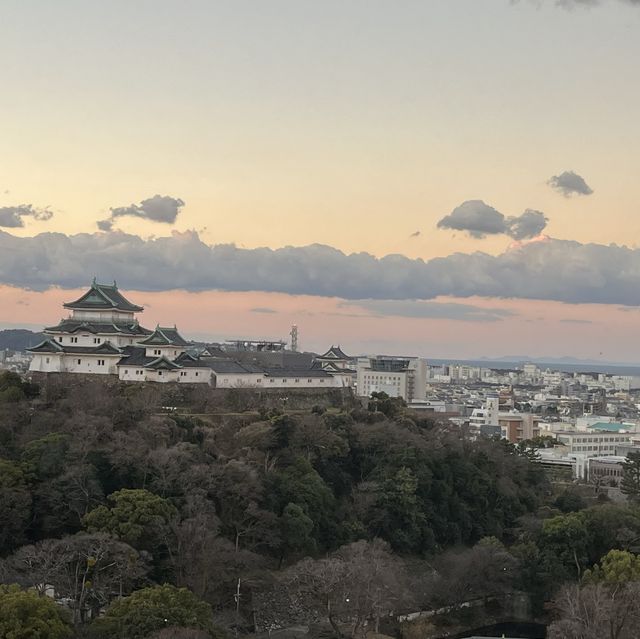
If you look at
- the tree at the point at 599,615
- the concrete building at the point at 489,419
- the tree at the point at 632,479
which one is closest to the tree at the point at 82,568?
the tree at the point at 599,615

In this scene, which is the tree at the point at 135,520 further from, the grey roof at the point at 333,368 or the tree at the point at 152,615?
the grey roof at the point at 333,368

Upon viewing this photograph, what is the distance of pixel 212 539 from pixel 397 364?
66.2 meters

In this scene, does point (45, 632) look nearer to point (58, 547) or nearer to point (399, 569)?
point (58, 547)

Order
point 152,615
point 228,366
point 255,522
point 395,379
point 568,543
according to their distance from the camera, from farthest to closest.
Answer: point 395,379 → point 228,366 → point 568,543 → point 255,522 → point 152,615

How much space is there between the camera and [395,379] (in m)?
87.1

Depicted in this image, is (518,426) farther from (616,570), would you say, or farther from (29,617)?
(29,617)

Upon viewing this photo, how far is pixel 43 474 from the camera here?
89.5 feet

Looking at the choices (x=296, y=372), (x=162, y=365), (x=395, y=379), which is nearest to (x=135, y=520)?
(x=162, y=365)

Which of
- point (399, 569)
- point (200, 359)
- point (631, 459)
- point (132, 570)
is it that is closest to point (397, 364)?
point (631, 459)

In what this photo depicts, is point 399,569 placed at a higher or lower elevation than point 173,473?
lower

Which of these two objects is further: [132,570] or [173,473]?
[173,473]

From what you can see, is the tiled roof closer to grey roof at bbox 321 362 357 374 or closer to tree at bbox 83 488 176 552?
grey roof at bbox 321 362 357 374

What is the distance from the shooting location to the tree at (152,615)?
65.9ft

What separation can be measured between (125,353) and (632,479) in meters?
24.4
